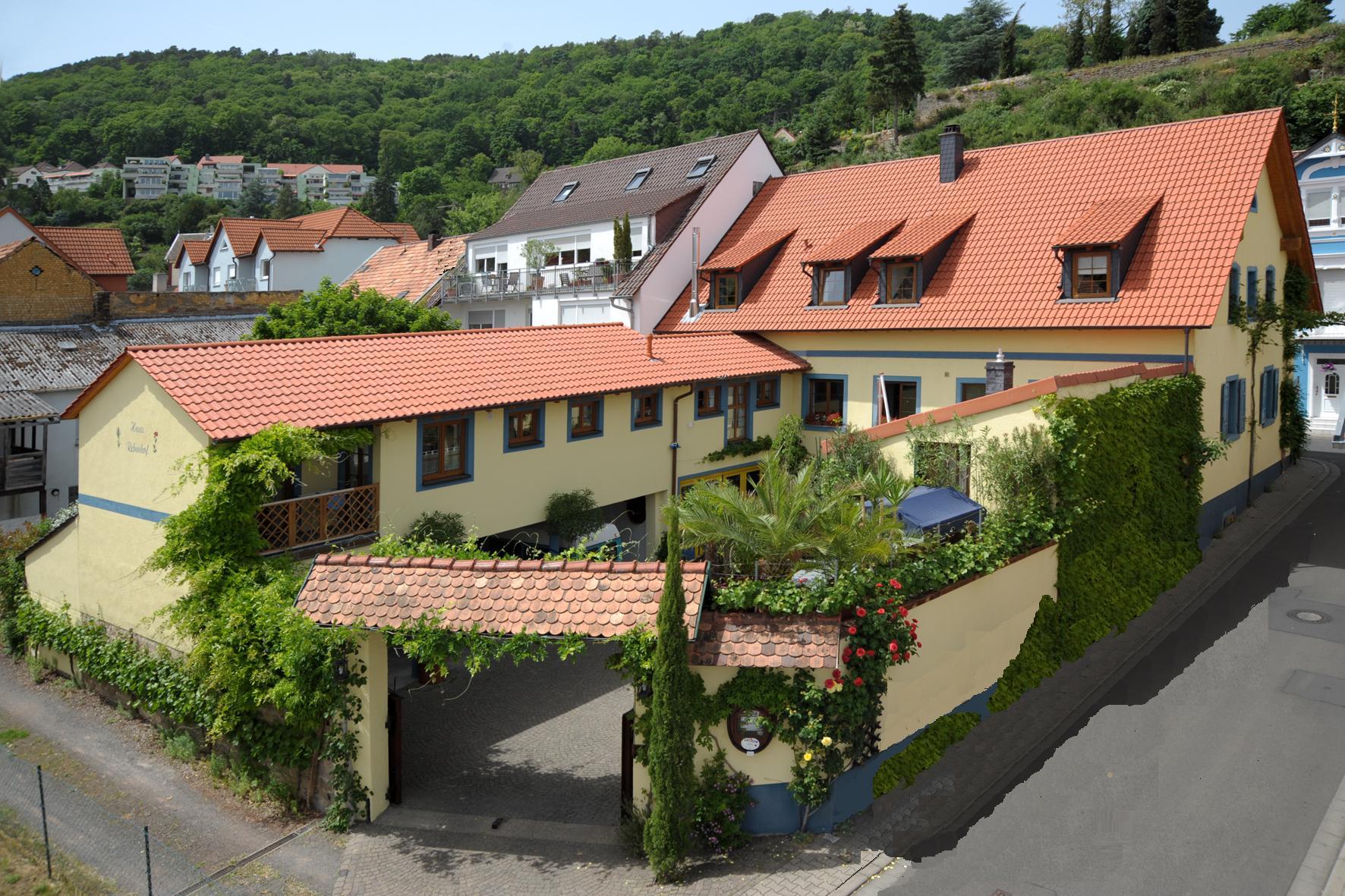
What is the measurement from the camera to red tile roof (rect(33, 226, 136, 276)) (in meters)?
47.7

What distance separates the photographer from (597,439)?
20.7 metres

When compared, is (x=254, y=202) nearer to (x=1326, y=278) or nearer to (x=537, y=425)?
(x=1326, y=278)

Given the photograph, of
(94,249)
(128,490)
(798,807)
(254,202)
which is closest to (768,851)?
(798,807)

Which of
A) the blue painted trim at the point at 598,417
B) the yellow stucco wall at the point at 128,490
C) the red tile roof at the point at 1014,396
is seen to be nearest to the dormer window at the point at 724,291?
the blue painted trim at the point at 598,417

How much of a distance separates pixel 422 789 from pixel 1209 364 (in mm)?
18080

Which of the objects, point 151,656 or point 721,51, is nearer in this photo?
point 151,656

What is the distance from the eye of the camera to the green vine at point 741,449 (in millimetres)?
23625

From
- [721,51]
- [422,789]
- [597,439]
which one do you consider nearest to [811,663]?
[422,789]

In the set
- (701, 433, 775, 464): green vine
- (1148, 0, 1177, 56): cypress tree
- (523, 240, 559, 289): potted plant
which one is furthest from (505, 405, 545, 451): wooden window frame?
(1148, 0, 1177, 56): cypress tree

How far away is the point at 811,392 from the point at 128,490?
1622 centimetres

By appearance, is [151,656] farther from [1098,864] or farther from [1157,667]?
[1157,667]

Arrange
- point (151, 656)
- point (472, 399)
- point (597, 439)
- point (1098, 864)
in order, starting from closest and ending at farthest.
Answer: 1. point (1098, 864)
2. point (151, 656)
3. point (472, 399)
4. point (597, 439)

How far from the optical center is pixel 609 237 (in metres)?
32.1

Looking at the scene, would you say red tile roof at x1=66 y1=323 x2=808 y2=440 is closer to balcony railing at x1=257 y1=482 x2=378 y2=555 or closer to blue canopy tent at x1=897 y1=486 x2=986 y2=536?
balcony railing at x1=257 y1=482 x2=378 y2=555
